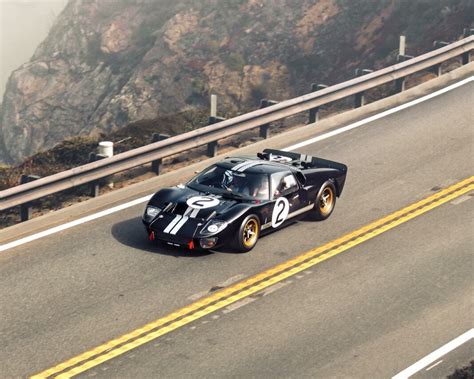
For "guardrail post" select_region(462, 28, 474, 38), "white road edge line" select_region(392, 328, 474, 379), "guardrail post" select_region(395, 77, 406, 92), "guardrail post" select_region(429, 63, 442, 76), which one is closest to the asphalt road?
"white road edge line" select_region(392, 328, 474, 379)

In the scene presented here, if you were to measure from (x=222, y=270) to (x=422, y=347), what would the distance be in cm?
349

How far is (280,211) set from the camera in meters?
15.7

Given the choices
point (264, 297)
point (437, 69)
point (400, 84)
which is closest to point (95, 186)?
point (264, 297)

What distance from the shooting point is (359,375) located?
449 inches

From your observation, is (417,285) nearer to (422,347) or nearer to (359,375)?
(422,347)

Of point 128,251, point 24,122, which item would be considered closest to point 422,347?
point 128,251

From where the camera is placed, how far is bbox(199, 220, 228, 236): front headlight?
47.4 feet

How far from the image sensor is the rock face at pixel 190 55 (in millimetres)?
33812

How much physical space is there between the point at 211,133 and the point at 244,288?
6.11 m

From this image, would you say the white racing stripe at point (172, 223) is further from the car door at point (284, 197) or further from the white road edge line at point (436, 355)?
the white road edge line at point (436, 355)

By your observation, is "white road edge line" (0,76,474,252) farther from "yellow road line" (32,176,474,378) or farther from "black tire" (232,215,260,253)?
"yellow road line" (32,176,474,378)

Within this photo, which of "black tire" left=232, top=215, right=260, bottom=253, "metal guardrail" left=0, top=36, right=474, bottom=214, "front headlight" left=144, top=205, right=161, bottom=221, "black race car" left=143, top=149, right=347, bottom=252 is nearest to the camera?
"black race car" left=143, top=149, right=347, bottom=252

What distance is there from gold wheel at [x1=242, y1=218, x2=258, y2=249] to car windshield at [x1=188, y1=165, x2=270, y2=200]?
550mm

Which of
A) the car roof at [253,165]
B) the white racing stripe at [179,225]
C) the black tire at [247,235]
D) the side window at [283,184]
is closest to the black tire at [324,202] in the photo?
the side window at [283,184]
